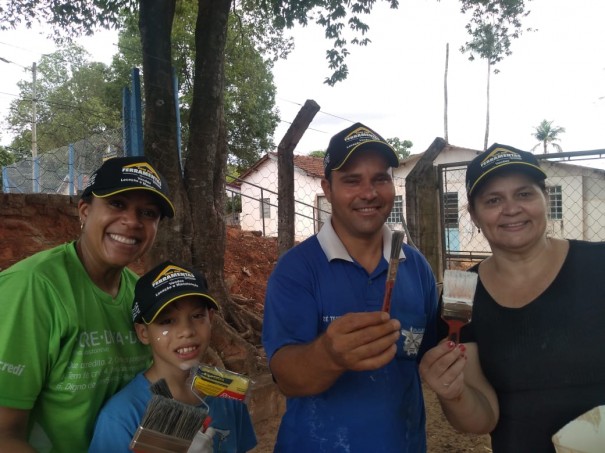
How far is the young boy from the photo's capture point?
1834 millimetres

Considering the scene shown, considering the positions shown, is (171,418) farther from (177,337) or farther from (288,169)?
(288,169)

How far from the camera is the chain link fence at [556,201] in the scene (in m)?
4.98

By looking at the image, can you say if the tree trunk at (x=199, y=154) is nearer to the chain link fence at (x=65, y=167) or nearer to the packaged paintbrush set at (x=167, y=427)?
the chain link fence at (x=65, y=167)

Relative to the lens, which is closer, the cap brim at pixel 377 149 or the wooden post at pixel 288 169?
the cap brim at pixel 377 149

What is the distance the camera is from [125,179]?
72.1 inches

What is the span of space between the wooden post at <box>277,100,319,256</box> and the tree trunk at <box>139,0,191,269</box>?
3.40 ft

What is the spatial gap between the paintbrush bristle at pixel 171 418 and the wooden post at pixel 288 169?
2741mm

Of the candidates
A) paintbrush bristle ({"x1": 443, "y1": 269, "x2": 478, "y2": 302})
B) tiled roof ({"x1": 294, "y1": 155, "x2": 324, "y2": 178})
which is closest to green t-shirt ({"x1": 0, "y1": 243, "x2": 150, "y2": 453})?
paintbrush bristle ({"x1": 443, "y1": 269, "x2": 478, "y2": 302})

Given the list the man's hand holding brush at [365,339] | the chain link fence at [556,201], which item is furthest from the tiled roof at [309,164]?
the man's hand holding brush at [365,339]

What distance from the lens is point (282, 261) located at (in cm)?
188

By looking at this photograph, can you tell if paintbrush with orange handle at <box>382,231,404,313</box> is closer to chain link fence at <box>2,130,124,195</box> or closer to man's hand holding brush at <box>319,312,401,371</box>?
man's hand holding brush at <box>319,312,401,371</box>

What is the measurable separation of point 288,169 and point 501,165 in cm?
235

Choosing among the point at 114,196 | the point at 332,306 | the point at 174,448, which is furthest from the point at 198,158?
the point at 174,448

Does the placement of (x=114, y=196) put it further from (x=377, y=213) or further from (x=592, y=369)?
(x=592, y=369)
